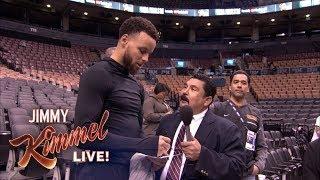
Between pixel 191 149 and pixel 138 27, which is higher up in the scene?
pixel 138 27

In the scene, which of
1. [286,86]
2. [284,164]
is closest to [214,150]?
[284,164]

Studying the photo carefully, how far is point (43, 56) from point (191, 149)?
21013 mm

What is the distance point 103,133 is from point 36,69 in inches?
704

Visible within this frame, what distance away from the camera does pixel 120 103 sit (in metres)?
1.89

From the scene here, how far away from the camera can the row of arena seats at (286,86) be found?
63.0 ft

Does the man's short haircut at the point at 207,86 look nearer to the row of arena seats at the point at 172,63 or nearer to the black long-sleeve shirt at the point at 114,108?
the black long-sleeve shirt at the point at 114,108

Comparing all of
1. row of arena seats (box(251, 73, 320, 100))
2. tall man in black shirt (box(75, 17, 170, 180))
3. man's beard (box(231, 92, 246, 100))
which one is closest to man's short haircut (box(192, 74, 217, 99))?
tall man in black shirt (box(75, 17, 170, 180))

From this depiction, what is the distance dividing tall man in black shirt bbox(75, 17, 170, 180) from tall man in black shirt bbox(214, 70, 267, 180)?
1538 mm

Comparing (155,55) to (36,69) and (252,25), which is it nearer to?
(252,25)

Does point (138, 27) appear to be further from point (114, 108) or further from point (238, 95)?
point (238, 95)

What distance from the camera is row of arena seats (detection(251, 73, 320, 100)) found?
19.2 m

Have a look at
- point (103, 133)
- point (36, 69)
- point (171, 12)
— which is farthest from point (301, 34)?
point (103, 133)

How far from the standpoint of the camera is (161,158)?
1.82 meters

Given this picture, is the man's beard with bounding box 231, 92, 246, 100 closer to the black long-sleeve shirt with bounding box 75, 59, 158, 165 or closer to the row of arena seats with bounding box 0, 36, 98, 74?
the black long-sleeve shirt with bounding box 75, 59, 158, 165
